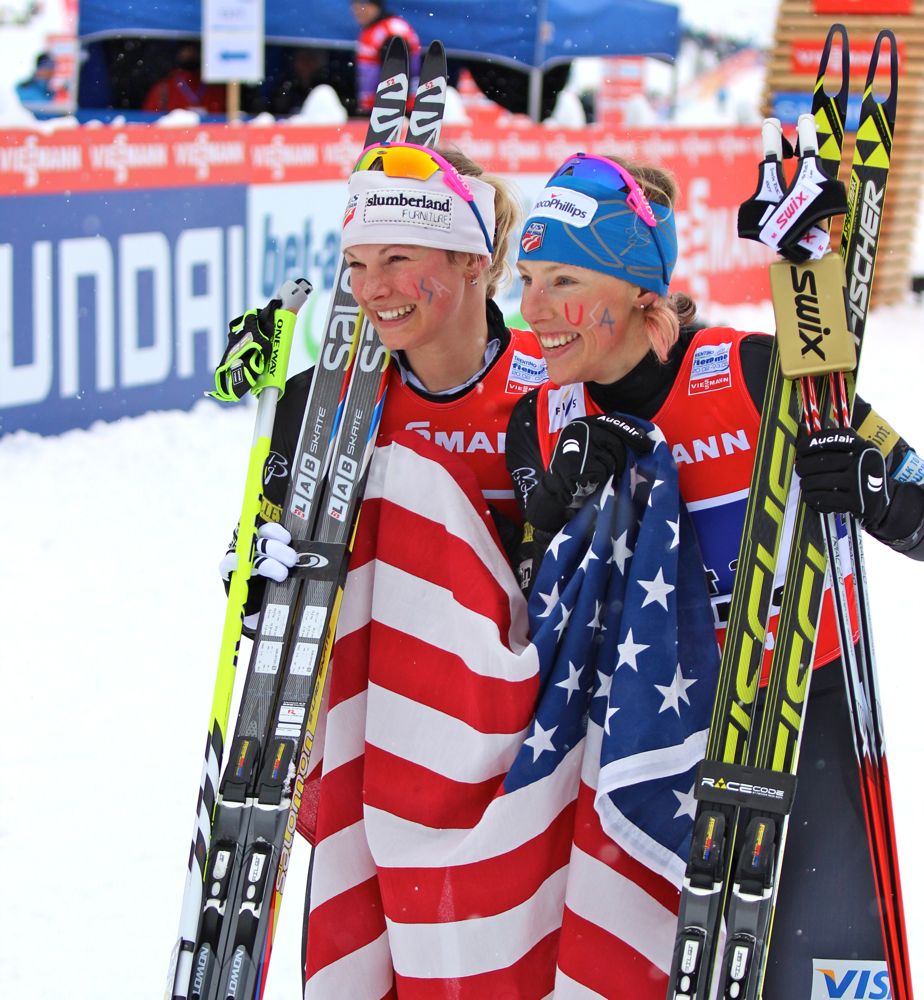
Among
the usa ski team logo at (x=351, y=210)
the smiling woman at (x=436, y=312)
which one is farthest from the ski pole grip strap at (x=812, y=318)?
the usa ski team logo at (x=351, y=210)

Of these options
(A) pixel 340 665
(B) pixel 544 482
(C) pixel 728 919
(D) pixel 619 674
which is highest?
(B) pixel 544 482

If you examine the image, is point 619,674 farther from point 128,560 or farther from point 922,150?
point 922,150

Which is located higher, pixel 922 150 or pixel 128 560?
pixel 922 150

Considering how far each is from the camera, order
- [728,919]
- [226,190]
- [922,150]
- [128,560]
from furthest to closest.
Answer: [922,150]
[226,190]
[128,560]
[728,919]

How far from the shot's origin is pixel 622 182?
2.38 meters

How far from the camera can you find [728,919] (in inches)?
89.5

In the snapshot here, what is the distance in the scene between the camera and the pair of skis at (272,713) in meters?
2.54

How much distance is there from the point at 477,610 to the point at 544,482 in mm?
269

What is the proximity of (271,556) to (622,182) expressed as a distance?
0.96 meters

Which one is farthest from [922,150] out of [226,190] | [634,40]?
[226,190]

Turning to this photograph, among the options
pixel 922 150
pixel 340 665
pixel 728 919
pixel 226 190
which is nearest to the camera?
pixel 728 919

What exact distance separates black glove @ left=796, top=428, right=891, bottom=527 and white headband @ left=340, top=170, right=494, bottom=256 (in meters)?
0.80

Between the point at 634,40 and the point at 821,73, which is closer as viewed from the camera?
the point at 821,73

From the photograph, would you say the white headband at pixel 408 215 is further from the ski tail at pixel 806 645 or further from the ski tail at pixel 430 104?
the ski tail at pixel 806 645
